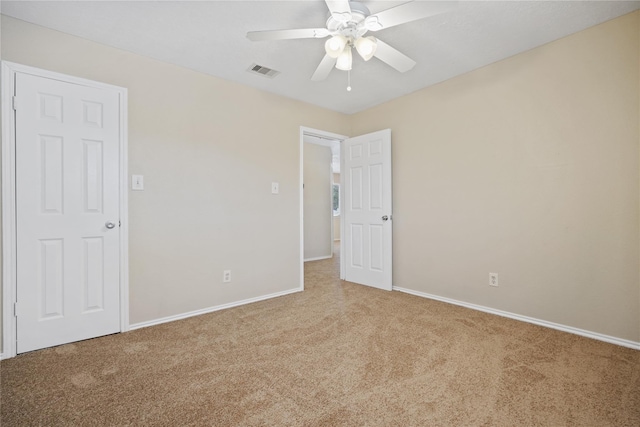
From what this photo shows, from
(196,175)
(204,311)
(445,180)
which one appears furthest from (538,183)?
(204,311)

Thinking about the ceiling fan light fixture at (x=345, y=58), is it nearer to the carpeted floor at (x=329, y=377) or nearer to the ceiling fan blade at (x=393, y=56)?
the ceiling fan blade at (x=393, y=56)

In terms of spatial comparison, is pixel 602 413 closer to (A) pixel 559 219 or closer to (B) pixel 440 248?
(A) pixel 559 219

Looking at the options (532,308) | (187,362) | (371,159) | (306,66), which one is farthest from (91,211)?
(532,308)

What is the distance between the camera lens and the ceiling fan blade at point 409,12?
1491 millimetres

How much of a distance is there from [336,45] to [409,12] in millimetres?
444

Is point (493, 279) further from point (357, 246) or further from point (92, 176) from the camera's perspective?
point (92, 176)

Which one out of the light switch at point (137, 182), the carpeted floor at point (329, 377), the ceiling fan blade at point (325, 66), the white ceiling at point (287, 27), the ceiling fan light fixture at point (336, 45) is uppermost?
the white ceiling at point (287, 27)

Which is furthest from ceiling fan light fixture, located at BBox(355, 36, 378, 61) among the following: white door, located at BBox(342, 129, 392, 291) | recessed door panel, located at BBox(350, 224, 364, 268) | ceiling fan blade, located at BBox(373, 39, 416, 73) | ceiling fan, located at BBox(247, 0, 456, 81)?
recessed door panel, located at BBox(350, 224, 364, 268)

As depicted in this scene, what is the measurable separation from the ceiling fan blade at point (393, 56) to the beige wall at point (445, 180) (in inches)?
48.9

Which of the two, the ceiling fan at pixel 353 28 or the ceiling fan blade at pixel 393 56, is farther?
the ceiling fan blade at pixel 393 56

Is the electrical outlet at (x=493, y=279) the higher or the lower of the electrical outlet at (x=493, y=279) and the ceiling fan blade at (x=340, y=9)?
the lower

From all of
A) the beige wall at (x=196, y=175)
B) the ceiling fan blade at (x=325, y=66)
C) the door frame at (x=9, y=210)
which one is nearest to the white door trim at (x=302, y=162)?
the beige wall at (x=196, y=175)

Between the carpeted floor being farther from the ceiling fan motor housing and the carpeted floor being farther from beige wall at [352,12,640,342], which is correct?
the ceiling fan motor housing

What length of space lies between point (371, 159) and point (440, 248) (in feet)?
4.63
